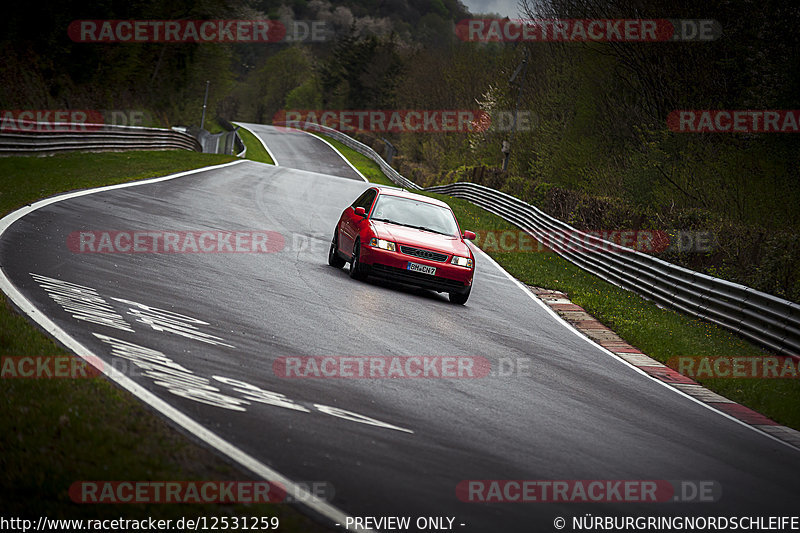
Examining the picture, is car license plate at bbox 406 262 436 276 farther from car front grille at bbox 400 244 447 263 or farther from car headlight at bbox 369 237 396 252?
car headlight at bbox 369 237 396 252

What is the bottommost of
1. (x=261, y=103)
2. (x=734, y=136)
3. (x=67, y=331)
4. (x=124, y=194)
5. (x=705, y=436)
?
(x=705, y=436)

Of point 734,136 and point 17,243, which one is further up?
point 734,136

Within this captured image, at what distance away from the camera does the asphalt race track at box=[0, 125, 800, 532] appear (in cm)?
509

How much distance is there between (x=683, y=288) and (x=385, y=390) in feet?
32.1

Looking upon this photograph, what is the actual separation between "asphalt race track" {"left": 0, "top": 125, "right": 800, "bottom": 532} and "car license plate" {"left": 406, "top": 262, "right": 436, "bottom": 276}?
1.67 feet

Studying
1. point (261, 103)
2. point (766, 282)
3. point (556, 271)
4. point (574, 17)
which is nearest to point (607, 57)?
point (574, 17)

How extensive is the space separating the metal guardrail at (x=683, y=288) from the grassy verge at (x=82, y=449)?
9.43 m

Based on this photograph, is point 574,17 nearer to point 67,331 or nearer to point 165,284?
point 165,284

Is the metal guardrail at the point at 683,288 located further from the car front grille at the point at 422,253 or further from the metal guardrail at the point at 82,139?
the metal guardrail at the point at 82,139

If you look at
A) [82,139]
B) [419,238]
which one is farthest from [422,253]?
[82,139]

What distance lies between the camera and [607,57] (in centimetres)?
3266

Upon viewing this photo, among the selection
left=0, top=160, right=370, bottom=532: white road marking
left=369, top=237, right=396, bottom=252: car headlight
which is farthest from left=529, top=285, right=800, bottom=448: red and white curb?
left=0, top=160, right=370, bottom=532: white road marking

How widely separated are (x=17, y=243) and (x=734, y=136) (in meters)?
20.6

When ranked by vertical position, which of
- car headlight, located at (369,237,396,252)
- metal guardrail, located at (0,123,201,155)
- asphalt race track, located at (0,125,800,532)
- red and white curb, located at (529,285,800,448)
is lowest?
red and white curb, located at (529,285,800,448)
